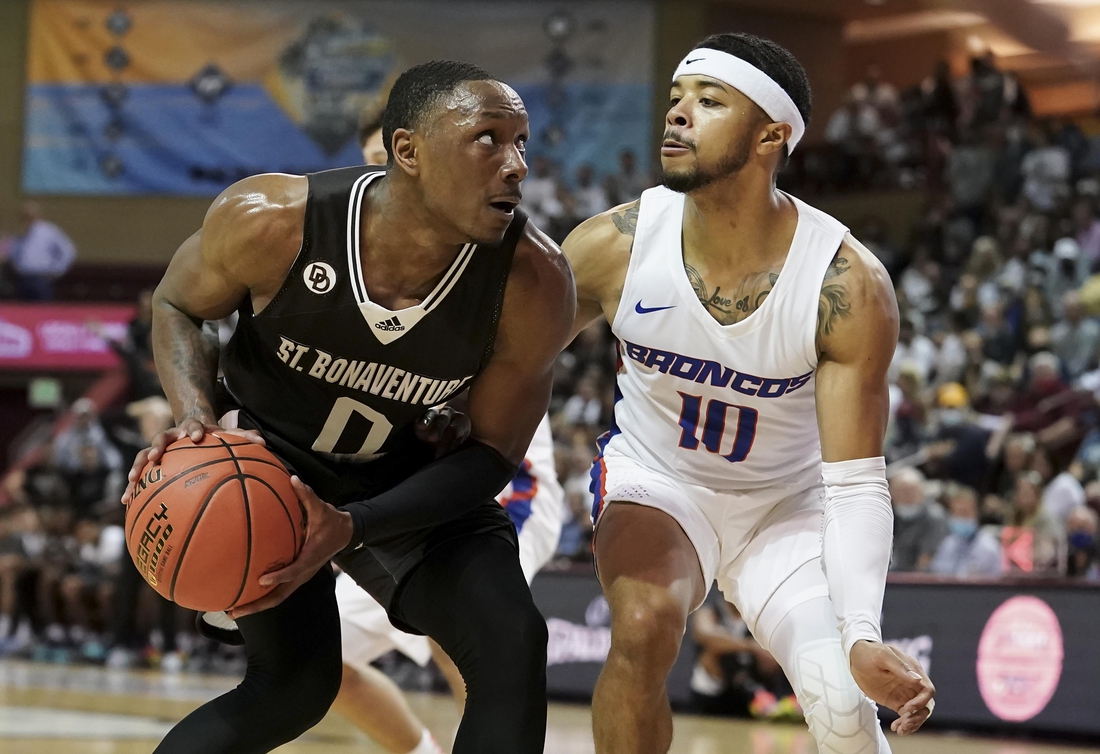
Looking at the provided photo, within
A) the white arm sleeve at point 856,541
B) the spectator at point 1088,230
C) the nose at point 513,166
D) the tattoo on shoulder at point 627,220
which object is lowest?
the spectator at point 1088,230

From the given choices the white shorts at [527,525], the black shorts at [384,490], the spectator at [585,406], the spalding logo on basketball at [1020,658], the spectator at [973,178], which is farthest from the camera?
the spectator at [973,178]

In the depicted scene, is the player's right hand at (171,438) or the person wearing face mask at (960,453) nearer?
the player's right hand at (171,438)

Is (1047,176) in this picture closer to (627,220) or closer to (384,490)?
(627,220)

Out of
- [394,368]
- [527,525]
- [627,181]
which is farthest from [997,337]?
[394,368]

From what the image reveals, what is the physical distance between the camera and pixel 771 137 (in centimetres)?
427

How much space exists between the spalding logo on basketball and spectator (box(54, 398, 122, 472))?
401 inches

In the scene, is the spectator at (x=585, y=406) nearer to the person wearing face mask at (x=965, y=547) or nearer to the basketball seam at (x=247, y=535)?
the person wearing face mask at (x=965, y=547)

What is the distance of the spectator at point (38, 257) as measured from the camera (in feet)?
63.1

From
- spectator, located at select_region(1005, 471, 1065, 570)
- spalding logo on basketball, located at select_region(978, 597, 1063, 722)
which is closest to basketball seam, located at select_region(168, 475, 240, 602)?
spalding logo on basketball, located at select_region(978, 597, 1063, 722)

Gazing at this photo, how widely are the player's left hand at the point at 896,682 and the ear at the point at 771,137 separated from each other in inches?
60.7

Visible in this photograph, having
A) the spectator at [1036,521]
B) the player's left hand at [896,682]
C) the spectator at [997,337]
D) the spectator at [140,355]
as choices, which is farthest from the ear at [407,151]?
the spectator at [140,355]

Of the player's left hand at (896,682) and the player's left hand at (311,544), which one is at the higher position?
the player's left hand at (311,544)

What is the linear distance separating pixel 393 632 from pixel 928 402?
8.31m

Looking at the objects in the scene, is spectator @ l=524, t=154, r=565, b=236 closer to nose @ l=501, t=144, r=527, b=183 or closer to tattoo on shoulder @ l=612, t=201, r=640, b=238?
tattoo on shoulder @ l=612, t=201, r=640, b=238
